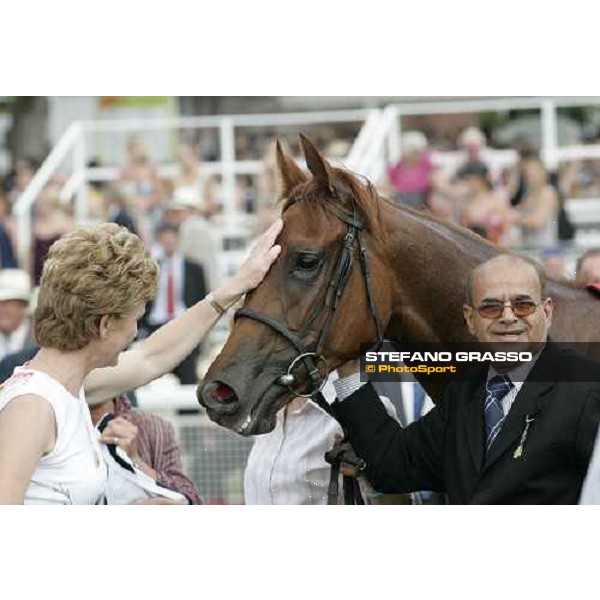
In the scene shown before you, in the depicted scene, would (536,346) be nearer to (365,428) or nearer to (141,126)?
(365,428)

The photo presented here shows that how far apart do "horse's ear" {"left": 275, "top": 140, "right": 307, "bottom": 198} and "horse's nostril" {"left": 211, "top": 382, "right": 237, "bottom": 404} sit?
0.78 metres

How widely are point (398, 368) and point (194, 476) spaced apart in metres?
2.56

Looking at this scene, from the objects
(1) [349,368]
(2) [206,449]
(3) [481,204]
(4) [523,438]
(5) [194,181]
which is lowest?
(2) [206,449]

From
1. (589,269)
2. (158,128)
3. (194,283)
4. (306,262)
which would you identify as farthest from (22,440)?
(158,128)

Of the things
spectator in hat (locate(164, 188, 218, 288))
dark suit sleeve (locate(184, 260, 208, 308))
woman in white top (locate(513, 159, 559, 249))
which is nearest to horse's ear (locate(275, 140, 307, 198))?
dark suit sleeve (locate(184, 260, 208, 308))

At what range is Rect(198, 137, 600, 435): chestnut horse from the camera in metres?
3.99

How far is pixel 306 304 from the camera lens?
4.08 meters

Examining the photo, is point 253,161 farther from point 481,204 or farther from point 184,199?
point 481,204

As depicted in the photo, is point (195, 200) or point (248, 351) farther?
point (195, 200)

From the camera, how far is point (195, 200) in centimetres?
1070

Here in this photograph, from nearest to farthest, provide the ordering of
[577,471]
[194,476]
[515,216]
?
[577,471]
[194,476]
[515,216]

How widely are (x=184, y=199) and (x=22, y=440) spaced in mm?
7628
